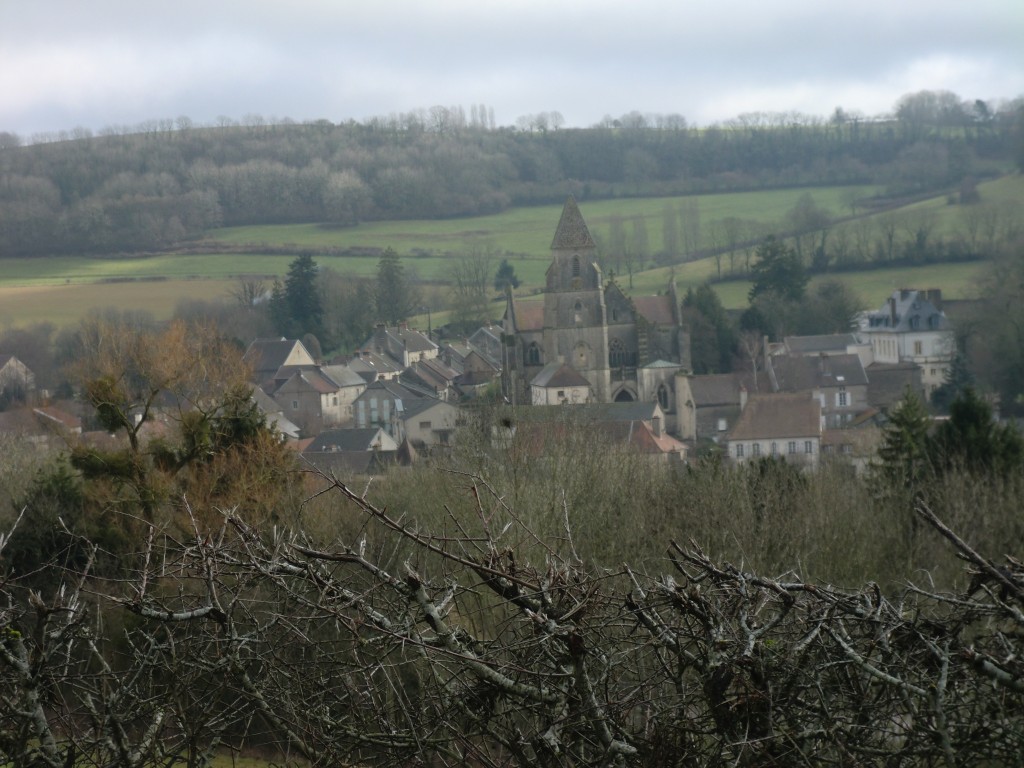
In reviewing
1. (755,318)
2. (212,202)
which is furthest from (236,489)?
(212,202)

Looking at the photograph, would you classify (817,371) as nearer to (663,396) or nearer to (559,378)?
(663,396)

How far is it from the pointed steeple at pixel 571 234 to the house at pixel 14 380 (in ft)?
99.6

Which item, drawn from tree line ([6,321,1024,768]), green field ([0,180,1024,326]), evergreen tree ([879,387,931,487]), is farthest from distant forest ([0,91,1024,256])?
tree line ([6,321,1024,768])

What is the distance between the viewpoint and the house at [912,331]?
77812mm

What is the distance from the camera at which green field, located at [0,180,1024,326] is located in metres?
87.2

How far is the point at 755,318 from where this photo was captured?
8294 cm

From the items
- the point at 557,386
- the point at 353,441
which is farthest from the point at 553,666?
the point at 557,386

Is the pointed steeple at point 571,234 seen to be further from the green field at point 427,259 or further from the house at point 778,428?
the house at point 778,428

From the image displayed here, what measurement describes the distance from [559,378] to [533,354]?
733cm

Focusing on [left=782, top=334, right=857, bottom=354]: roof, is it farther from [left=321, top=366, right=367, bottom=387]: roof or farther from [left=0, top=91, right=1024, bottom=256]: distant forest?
[left=0, top=91, right=1024, bottom=256]: distant forest

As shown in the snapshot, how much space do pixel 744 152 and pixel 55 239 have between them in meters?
67.6

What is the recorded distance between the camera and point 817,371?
7075 cm

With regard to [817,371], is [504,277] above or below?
above

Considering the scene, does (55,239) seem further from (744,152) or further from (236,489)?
(236,489)
